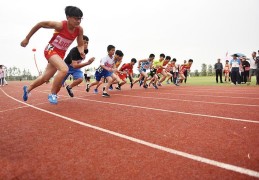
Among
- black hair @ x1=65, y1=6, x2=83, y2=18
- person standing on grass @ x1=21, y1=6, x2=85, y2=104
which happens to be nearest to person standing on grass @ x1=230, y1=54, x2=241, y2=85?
person standing on grass @ x1=21, y1=6, x2=85, y2=104

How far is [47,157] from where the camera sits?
227 centimetres

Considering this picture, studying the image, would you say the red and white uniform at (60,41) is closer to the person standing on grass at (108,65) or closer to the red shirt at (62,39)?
the red shirt at (62,39)

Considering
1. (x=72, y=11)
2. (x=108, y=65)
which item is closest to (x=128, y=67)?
(x=108, y=65)

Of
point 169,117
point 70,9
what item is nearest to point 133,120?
point 169,117

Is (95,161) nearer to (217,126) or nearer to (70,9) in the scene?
(217,126)

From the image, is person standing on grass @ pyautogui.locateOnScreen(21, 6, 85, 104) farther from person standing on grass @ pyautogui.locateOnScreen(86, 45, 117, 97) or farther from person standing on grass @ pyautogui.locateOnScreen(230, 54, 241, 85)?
person standing on grass @ pyautogui.locateOnScreen(230, 54, 241, 85)

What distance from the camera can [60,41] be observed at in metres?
4.73

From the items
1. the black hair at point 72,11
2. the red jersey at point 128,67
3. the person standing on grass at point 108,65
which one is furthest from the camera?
the red jersey at point 128,67

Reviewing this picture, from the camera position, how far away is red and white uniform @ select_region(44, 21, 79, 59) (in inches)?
182

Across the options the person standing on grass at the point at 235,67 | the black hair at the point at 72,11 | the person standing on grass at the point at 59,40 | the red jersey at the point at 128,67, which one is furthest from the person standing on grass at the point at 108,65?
the person standing on grass at the point at 235,67

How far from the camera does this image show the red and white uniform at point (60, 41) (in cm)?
463

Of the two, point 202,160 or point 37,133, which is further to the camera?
→ point 37,133

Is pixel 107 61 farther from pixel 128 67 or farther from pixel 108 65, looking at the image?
pixel 128 67

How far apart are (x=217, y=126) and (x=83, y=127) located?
1905 millimetres
